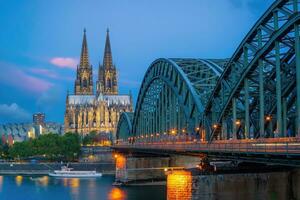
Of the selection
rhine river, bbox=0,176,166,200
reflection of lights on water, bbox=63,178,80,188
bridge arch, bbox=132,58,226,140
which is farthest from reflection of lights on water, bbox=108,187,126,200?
reflection of lights on water, bbox=63,178,80,188

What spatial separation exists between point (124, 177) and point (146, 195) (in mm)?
23376

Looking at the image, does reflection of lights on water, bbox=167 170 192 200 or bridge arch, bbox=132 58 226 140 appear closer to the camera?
reflection of lights on water, bbox=167 170 192 200

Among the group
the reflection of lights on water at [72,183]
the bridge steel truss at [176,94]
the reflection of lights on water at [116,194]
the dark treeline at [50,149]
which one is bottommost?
the reflection of lights on water at [116,194]

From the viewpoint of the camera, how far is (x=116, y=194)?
3430 inches

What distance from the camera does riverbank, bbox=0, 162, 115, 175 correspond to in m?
146

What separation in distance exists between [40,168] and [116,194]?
67251 mm

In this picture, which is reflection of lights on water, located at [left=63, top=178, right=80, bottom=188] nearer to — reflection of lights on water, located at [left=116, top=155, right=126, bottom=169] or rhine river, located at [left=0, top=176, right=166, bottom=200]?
rhine river, located at [left=0, top=176, right=166, bottom=200]

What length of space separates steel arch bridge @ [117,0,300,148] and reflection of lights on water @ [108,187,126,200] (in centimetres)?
1069

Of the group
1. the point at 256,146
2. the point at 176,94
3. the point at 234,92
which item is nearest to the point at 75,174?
the point at 176,94

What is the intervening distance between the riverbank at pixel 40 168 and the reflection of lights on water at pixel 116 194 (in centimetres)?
5276

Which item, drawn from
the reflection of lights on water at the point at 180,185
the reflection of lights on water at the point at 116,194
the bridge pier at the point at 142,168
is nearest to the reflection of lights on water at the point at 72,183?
the bridge pier at the point at 142,168

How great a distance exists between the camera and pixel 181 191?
49062mm

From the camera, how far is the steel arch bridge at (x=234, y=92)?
47906mm

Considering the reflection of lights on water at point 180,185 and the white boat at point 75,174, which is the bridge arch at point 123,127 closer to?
the white boat at point 75,174
